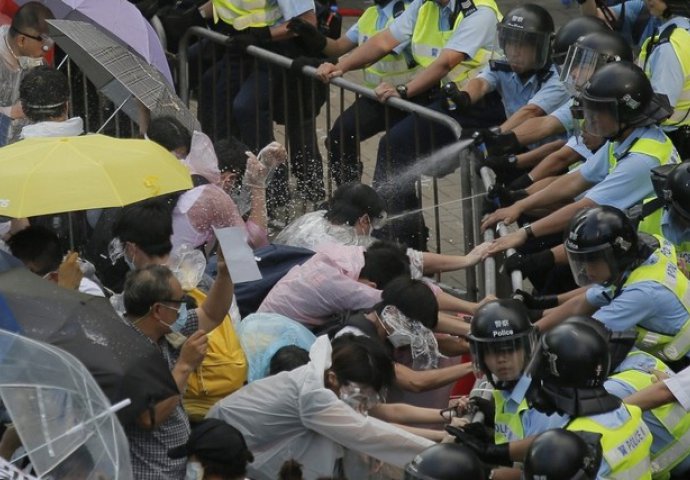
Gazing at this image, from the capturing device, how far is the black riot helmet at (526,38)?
29.8 ft

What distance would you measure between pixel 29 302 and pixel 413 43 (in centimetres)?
428

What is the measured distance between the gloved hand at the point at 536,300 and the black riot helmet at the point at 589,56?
124cm

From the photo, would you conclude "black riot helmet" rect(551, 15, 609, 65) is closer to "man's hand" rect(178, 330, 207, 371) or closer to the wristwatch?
the wristwatch

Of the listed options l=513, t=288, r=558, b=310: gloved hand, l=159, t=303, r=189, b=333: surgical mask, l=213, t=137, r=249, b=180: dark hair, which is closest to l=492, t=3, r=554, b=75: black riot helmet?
l=213, t=137, r=249, b=180: dark hair

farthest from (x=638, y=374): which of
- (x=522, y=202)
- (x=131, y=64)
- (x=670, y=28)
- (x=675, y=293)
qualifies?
(x=131, y=64)

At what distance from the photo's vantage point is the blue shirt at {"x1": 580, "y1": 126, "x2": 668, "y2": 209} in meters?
8.03

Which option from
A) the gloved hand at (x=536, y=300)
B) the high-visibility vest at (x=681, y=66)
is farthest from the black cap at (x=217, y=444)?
the high-visibility vest at (x=681, y=66)

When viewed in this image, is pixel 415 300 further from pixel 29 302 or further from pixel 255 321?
pixel 29 302

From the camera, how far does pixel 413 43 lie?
10008 mm

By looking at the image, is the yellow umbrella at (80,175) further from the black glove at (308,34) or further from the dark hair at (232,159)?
the black glove at (308,34)

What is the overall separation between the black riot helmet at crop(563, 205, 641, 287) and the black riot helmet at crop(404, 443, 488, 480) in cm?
166

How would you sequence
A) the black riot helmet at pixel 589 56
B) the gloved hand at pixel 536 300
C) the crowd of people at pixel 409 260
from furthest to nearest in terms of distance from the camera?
the black riot helmet at pixel 589 56 < the gloved hand at pixel 536 300 < the crowd of people at pixel 409 260

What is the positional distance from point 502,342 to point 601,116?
1785 millimetres

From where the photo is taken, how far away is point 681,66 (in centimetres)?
841
